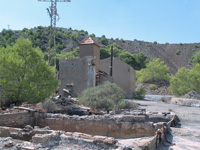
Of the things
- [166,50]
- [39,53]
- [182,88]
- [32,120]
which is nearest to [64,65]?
[39,53]

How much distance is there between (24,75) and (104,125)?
7795 mm

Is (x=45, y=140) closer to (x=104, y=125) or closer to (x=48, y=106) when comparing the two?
(x=104, y=125)

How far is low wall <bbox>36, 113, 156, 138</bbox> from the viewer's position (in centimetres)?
1036

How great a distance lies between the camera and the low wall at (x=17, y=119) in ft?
32.4

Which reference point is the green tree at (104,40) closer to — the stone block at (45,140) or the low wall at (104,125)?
the low wall at (104,125)

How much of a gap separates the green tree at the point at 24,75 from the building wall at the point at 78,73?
4.15 m

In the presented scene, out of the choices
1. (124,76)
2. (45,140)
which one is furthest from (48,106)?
(124,76)

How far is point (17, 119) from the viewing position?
10.5 metres

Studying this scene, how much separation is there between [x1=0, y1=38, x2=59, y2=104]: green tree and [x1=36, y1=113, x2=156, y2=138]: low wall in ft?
12.4

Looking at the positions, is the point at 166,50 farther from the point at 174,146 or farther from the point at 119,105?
the point at 174,146

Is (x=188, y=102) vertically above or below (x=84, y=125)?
below

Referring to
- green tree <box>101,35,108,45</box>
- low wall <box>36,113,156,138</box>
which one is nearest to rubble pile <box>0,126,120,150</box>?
low wall <box>36,113,156,138</box>

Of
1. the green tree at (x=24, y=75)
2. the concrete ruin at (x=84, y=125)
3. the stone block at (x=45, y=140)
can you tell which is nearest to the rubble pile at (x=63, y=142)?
the stone block at (x=45, y=140)

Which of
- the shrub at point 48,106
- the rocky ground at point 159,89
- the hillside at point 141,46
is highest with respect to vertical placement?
the hillside at point 141,46
